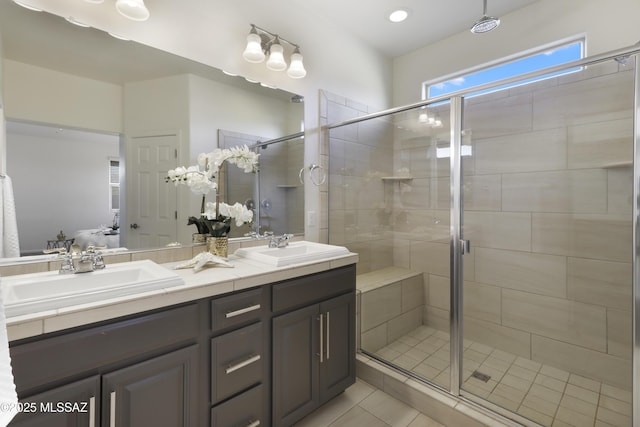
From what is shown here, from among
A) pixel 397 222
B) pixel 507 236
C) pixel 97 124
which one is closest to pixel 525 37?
pixel 507 236

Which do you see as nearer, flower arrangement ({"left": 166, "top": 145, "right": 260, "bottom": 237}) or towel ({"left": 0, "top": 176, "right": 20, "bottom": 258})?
towel ({"left": 0, "top": 176, "right": 20, "bottom": 258})

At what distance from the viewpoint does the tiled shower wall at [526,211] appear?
6.19 ft

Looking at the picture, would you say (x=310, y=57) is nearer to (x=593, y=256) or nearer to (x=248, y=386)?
(x=248, y=386)

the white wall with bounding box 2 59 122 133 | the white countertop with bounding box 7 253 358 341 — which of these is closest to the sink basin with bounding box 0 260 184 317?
the white countertop with bounding box 7 253 358 341

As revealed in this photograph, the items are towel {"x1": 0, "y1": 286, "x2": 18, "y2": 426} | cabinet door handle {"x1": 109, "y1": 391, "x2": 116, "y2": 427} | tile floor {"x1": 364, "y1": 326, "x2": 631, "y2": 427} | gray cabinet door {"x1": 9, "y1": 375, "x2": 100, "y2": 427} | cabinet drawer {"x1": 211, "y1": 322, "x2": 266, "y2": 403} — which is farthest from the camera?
tile floor {"x1": 364, "y1": 326, "x2": 631, "y2": 427}

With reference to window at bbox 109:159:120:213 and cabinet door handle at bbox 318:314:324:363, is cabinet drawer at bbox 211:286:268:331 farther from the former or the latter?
window at bbox 109:159:120:213

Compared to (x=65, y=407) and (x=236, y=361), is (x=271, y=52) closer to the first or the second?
(x=236, y=361)

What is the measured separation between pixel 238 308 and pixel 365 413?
1107 millimetres

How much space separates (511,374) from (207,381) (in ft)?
6.45

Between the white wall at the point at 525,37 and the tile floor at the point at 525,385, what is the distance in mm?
2167

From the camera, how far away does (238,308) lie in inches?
52.7

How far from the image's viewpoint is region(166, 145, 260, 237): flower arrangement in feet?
5.57

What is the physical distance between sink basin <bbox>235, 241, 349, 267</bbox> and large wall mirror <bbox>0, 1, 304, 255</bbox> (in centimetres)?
39

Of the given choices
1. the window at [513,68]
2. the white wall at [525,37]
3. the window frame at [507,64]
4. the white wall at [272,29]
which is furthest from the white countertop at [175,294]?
the white wall at [525,37]
